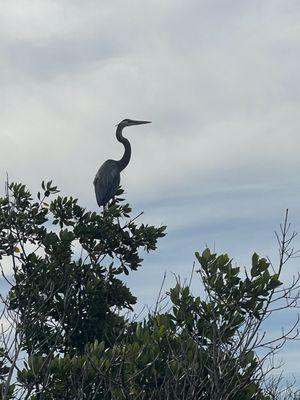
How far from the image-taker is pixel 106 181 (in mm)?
21578

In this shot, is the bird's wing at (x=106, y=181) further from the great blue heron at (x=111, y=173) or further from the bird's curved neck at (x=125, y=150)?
the bird's curved neck at (x=125, y=150)

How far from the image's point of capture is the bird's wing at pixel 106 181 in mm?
20750

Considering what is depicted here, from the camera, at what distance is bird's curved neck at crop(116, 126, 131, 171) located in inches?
915

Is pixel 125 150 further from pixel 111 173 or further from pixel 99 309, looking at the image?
pixel 99 309

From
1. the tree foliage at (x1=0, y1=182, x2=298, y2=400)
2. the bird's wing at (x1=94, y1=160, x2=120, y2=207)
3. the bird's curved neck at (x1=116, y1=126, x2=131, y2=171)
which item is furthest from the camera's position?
the bird's curved neck at (x1=116, y1=126, x2=131, y2=171)

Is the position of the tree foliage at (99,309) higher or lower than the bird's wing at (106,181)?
lower

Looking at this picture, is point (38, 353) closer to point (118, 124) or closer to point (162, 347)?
point (162, 347)

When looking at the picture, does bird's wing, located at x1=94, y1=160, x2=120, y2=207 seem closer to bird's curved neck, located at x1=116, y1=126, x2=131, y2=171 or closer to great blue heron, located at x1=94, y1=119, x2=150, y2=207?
great blue heron, located at x1=94, y1=119, x2=150, y2=207

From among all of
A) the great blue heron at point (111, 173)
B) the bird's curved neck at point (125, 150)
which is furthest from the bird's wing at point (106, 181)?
the bird's curved neck at point (125, 150)

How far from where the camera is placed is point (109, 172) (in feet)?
73.2

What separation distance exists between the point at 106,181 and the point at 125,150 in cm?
216

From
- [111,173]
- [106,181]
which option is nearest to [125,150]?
[111,173]

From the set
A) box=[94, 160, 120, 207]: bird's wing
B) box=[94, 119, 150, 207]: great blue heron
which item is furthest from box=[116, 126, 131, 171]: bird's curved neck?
box=[94, 160, 120, 207]: bird's wing

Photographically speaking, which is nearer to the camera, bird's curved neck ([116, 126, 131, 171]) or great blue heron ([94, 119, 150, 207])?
great blue heron ([94, 119, 150, 207])
